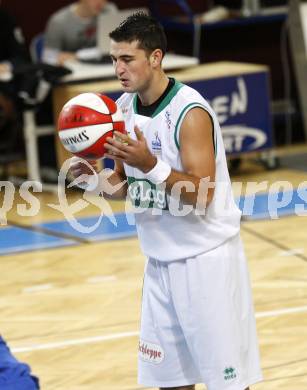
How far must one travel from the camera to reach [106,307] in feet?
23.8

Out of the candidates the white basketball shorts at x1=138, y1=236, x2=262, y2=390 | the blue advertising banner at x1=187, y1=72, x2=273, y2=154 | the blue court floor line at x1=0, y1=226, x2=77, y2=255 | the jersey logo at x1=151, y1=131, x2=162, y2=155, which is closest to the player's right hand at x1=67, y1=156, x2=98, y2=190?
the jersey logo at x1=151, y1=131, x2=162, y2=155

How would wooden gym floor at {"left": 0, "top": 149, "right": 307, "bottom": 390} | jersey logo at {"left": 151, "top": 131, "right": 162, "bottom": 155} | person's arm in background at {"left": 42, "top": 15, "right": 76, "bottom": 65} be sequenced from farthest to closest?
person's arm in background at {"left": 42, "top": 15, "right": 76, "bottom": 65} → wooden gym floor at {"left": 0, "top": 149, "right": 307, "bottom": 390} → jersey logo at {"left": 151, "top": 131, "right": 162, "bottom": 155}

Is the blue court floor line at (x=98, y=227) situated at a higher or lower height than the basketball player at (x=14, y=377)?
lower

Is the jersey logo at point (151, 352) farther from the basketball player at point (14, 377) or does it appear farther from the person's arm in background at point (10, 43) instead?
the person's arm in background at point (10, 43)

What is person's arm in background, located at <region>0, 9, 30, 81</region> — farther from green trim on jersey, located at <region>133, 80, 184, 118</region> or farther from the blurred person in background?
green trim on jersey, located at <region>133, 80, 184, 118</region>

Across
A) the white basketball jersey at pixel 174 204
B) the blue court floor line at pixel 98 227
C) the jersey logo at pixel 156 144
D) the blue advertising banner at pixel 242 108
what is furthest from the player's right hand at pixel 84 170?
the blue advertising banner at pixel 242 108

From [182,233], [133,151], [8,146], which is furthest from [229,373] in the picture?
[8,146]

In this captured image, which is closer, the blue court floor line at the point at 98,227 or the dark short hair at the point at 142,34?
the dark short hair at the point at 142,34

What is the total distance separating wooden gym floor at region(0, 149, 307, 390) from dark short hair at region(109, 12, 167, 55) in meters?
2.13

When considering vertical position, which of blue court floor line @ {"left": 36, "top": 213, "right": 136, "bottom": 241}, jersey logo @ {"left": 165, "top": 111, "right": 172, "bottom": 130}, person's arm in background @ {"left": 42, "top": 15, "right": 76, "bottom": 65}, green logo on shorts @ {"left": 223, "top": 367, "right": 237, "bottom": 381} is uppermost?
person's arm in background @ {"left": 42, "top": 15, "right": 76, "bottom": 65}

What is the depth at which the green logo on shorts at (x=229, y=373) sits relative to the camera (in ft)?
14.6

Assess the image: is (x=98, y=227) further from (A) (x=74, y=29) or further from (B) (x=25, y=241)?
(A) (x=74, y=29)

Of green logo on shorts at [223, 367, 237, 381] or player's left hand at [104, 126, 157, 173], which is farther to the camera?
green logo on shorts at [223, 367, 237, 381]

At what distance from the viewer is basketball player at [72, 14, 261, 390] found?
4316 mm
